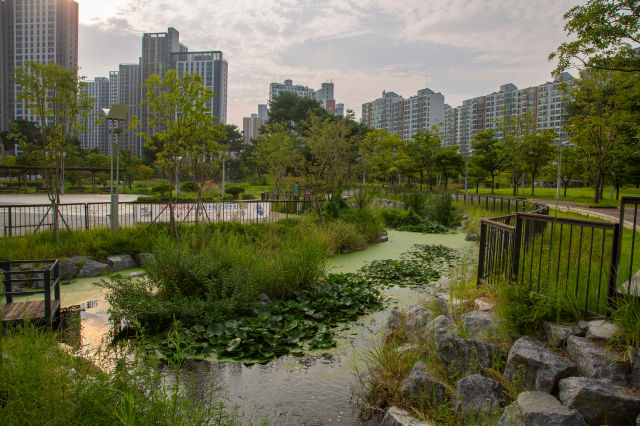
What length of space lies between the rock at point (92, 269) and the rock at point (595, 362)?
25.1 feet

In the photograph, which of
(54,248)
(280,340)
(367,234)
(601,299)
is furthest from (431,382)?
(367,234)

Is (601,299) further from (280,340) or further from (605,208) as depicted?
(605,208)

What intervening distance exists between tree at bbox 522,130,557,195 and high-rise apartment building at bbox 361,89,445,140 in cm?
5856

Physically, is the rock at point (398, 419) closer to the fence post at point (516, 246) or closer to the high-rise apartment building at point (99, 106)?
the fence post at point (516, 246)

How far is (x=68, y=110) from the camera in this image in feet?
29.2

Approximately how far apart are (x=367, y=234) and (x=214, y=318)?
24.3 ft

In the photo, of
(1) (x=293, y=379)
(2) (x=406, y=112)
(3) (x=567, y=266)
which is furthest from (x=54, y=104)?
(2) (x=406, y=112)

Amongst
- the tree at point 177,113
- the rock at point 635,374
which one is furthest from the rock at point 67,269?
the rock at point 635,374

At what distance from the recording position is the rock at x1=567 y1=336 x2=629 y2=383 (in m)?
2.91

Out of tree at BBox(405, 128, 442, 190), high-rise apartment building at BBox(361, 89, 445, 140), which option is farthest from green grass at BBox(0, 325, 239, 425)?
high-rise apartment building at BBox(361, 89, 445, 140)

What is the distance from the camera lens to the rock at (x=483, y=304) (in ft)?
14.2

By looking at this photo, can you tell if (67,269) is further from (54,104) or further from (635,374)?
(635,374)

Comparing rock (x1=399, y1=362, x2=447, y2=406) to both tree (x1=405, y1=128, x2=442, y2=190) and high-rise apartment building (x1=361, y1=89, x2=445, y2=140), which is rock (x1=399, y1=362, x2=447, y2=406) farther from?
high-rise apartment building (x1=361, y1=89, x2=445, y2=140)

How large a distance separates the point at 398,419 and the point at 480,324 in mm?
1321
